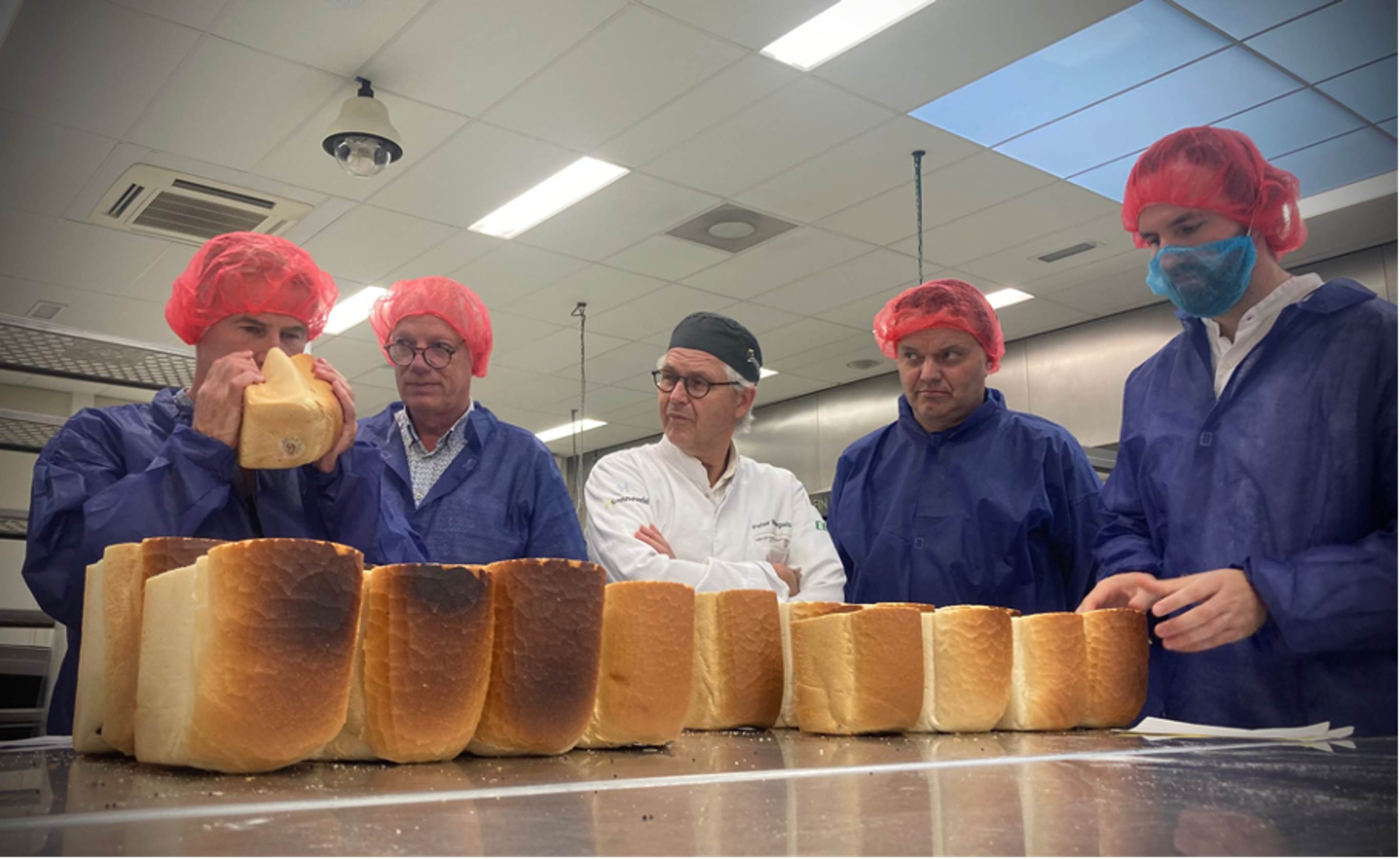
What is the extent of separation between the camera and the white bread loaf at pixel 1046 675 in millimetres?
967

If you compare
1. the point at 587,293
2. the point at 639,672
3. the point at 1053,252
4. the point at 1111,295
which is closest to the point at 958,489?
the point at 639,672

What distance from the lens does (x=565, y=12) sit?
3180mm

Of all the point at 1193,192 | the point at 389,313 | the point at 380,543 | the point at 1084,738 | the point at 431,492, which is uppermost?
the point at 389,313

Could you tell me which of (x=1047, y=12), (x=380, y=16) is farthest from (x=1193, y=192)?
(x=380, y=16)

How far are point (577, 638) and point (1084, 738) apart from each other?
0.48 metres

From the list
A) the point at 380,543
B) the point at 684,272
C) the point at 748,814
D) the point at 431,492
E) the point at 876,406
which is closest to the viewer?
the point at 748,814

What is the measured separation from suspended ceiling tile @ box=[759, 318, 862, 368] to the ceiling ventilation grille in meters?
4.54

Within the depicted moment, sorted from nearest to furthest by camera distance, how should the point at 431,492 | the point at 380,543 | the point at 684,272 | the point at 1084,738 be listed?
1. the point at 1084,738
2. the point at 380,543
3. the point at 431,492
4. the point at 684,272

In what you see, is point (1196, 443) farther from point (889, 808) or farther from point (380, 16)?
point (380, 16)

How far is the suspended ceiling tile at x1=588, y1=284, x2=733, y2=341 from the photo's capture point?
19.0 feet

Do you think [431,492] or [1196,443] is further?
[431,492]

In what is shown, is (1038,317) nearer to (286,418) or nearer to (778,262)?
(778,262)

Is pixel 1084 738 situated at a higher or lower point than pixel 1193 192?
lower

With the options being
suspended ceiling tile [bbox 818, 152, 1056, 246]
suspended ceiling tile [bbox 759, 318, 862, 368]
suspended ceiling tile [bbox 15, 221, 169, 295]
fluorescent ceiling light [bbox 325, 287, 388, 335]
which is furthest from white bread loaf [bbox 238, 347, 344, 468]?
suspended ceiling tile [bbox 759, 318, 862, 368]
